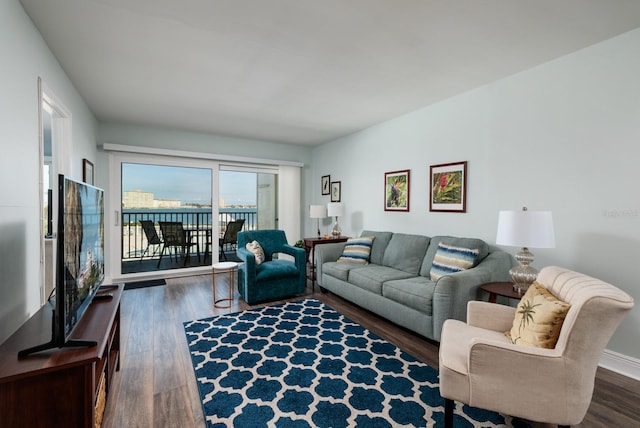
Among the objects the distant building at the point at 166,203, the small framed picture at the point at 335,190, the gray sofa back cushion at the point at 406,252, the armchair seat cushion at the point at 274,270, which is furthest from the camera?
the small framed picture at the point at 335,190

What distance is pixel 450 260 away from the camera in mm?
3033

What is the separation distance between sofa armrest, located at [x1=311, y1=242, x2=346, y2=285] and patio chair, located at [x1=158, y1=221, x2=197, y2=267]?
283 centimetres

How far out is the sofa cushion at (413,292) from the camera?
2.66 metres

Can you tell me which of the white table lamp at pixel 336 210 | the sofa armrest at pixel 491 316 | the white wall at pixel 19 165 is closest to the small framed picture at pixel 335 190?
the white table lamp at pixel 336 210

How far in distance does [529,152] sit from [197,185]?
5.02 metres

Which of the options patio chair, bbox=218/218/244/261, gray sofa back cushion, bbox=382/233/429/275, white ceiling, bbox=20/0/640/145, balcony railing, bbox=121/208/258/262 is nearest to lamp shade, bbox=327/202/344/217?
gray sofa back cushion, bbox=382/233/429/275

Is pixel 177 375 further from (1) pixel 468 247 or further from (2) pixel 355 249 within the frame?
(1) pixel 468 247

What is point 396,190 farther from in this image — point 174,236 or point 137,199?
point 137,199

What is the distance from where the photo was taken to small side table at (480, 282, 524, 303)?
90.7 inches

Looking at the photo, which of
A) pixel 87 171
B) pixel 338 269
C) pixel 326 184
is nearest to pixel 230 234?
pixel 326 184

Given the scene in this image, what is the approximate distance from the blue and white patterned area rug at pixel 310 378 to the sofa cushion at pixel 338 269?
70 centimetres

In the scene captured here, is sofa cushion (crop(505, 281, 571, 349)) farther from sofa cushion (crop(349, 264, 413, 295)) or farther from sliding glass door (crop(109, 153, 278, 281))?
sliding glass door (crop(109, 153, 278, 281))

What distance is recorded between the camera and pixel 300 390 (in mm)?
1982

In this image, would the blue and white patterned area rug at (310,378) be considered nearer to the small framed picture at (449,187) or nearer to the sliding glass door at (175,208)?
the small framed picture at (449,187)
